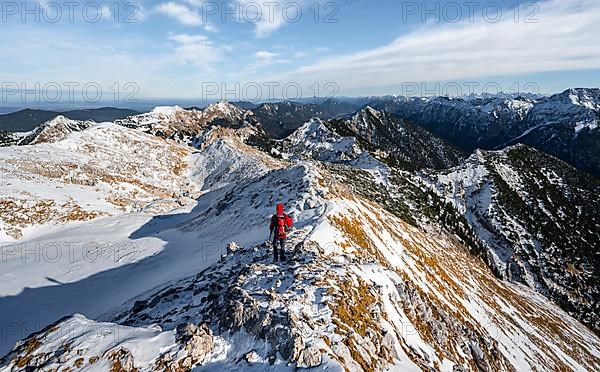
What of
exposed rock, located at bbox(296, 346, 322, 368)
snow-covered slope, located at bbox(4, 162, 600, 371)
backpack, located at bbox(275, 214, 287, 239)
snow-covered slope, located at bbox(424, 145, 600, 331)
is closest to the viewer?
exposed rock, located at bbox(296, 346, 322, 368)

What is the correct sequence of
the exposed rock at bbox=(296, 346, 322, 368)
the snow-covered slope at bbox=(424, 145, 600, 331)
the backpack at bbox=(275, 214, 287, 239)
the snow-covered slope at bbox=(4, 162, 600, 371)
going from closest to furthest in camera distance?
the exposed rock at bbox=(296, 346, 322, 368)
the snow-covered slope at bbox=(4, 162, 600, 371)
the backpack at bbox=(275, 214, 287, 239)
the snow-covered slope at bbox=(424, 145, 600, 331)

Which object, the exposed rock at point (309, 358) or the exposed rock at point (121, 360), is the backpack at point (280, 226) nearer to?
the exposed rock at point (309, 358)

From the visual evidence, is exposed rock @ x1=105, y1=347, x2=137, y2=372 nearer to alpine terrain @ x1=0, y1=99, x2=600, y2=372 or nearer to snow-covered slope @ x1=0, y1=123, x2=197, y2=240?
alpine terrain @ x1=0, y1=99, x2=600, y2=372

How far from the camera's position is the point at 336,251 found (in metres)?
25.7

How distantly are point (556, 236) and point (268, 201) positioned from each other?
172152 mm

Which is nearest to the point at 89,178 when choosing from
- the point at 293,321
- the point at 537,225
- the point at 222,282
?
the point at 222,282

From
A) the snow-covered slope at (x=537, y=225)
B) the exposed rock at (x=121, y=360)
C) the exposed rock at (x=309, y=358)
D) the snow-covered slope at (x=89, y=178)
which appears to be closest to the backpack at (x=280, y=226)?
Result: the exposed rock at (x=309, y=358)

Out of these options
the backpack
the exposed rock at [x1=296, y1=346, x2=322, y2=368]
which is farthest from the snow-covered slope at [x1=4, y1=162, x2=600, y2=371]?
the backpack

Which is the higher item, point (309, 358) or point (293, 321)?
point (293, 321)

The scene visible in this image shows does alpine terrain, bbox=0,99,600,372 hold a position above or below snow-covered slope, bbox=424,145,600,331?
above

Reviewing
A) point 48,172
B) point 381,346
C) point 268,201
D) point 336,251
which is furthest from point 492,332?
point 48,172

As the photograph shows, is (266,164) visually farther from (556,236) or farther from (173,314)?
→ (556,236)

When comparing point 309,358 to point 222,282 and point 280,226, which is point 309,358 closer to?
point 222,282

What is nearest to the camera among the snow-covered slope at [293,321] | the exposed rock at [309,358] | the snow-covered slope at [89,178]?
the exposed rock at [309,358]
